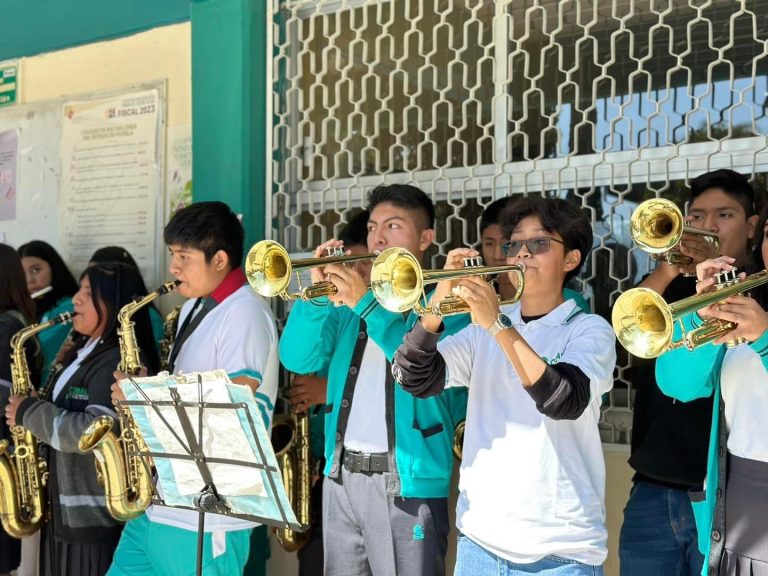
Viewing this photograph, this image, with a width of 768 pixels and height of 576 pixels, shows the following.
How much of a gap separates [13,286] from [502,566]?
9.12 ft

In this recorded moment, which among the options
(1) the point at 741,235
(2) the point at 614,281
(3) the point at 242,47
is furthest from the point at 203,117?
(1) the point at 741,235

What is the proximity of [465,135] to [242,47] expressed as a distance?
→ 1065mm

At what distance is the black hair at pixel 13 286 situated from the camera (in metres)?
4.23

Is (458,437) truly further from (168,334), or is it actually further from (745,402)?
(168,334)

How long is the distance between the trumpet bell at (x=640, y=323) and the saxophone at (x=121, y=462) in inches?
77.4

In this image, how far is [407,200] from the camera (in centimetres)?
329

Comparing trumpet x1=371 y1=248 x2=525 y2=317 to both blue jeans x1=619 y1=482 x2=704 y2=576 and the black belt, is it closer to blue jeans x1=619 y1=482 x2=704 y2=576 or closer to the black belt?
the black belt

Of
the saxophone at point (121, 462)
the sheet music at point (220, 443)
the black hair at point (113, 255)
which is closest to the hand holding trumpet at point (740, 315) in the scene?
the sheet music at point (220, 443)

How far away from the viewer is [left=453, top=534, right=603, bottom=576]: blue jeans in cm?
244

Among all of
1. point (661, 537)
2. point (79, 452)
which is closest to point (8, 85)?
point (79, 452)

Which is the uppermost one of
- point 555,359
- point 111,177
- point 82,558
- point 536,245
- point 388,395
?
point 111,177

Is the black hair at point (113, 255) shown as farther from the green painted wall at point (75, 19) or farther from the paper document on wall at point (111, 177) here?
the green painted wall at point (75, 19)

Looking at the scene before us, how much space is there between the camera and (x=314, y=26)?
4.23 metres

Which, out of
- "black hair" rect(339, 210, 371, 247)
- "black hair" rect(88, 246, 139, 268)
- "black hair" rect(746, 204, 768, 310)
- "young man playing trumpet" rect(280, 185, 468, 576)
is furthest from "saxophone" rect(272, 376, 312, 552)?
"black hair" rect(746, 204, 768, 310)
